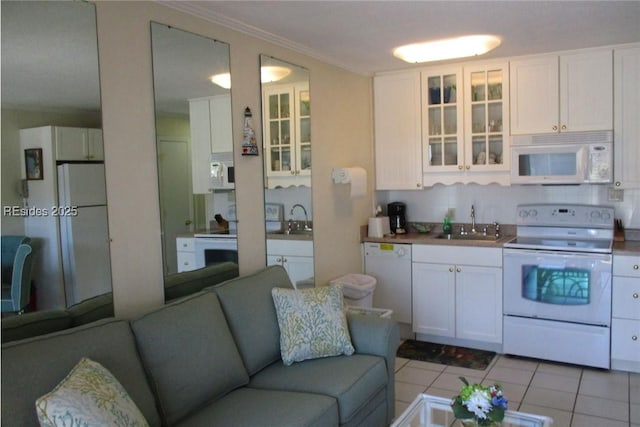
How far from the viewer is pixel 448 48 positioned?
3926mm

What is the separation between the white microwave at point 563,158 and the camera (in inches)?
159

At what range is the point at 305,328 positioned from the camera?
2875 millimetres

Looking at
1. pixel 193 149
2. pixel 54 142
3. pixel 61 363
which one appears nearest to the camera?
pixel 61 363

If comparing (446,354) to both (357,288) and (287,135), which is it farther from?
(287,135)

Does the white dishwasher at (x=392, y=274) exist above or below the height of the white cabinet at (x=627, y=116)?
below

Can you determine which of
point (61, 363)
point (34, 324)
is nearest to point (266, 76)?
point (34, 324)

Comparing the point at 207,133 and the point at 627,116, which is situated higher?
the point at 627,116

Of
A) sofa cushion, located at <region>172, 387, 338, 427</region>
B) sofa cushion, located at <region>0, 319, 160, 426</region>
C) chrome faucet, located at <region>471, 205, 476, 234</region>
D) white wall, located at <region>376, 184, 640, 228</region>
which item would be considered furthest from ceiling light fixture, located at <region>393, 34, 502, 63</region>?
sofa cushion, located at <region>0, 319, 160, 426</region>

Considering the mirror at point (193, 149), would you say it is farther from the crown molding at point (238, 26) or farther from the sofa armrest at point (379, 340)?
the sofa armrest at point (379, 340)

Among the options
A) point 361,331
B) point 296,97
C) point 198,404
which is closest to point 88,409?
point 198,404

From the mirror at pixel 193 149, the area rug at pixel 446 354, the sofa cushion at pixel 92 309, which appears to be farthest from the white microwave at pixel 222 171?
the area rug at pixel 446 354

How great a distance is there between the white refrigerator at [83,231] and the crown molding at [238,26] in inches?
39.0

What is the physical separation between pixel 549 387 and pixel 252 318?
213 centimetres

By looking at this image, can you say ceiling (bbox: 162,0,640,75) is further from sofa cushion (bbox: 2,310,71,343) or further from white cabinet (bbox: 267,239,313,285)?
sofa cushion (bbox: 2,310,71,343)
